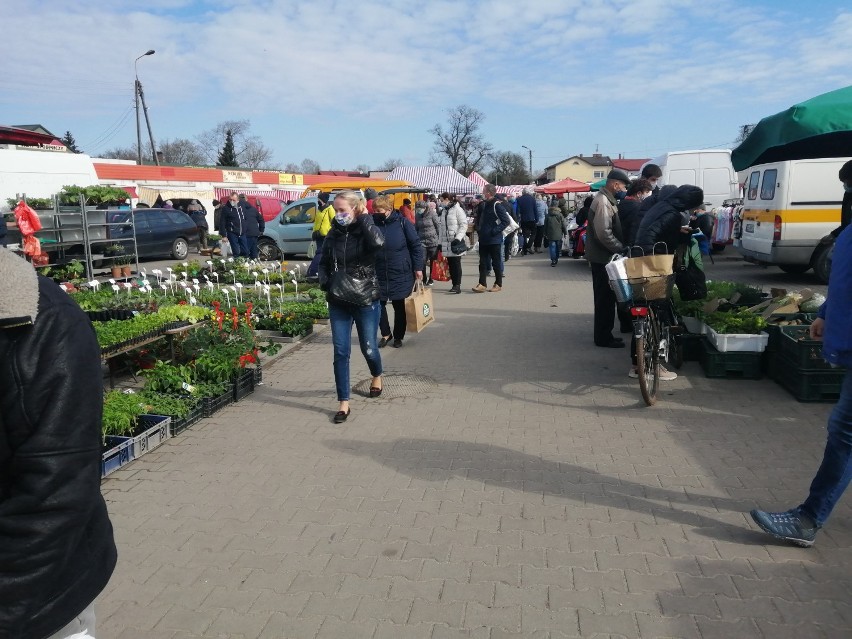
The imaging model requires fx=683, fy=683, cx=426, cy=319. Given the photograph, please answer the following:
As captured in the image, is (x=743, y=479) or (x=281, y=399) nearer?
(x=743, y=479)

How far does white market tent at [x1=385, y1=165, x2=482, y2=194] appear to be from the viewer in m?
31.5

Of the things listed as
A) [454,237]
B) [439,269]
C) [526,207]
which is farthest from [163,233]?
[454,237]

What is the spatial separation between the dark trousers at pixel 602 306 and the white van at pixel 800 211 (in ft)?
20.8

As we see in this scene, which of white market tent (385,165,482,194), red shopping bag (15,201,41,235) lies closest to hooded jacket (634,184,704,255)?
red shopping bag (15,201,41,235)

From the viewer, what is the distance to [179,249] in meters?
21.4

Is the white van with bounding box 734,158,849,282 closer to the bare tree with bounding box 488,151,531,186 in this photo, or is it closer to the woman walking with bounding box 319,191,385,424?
the woman walking with bounding box 319,191,385,424

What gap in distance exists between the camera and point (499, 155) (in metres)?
96.8

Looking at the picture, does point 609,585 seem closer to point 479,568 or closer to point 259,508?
point 479,568

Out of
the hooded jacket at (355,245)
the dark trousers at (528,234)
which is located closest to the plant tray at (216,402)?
the hooded jacket at (355,245)

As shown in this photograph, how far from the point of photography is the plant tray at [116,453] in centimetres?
472

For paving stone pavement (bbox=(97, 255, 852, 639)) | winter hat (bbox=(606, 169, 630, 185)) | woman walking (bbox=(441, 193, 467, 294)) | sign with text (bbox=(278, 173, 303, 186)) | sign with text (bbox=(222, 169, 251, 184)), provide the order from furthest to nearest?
sign with text (bbox=(278, 173, 303, 186)), sign with text (bbox=(222, 169, 251, 184)), woman walking (bbox=(441, 193, 467, 294)), winter hat (bbox=(606, 169, 630, 185)), paving stone pavement (bbox=(97, 255, 852, 639))

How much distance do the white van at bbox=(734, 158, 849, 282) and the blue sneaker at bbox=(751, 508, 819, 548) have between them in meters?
10.3

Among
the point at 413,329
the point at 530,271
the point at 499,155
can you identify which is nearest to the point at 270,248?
the point at 530,271

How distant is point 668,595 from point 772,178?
39.6ft
